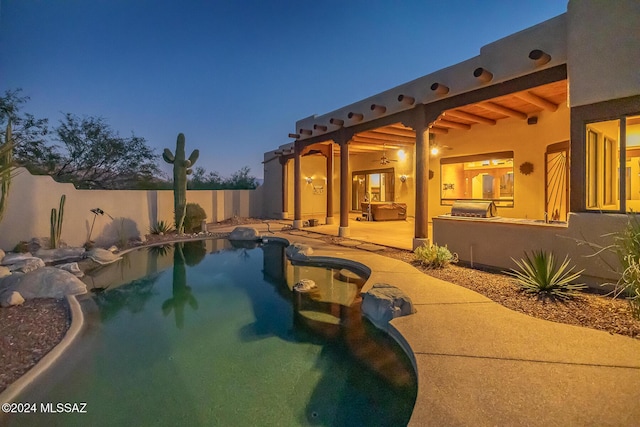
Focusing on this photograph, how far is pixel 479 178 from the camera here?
41.4 feet

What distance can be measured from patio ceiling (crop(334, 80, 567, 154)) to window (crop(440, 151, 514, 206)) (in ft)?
4.00

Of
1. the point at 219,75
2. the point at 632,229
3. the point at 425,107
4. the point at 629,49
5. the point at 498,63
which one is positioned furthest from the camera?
the point at 219,75

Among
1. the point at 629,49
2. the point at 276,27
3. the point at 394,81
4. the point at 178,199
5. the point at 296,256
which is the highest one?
the point at 394,81

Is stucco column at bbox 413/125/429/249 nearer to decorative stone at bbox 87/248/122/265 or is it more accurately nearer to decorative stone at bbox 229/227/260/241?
decorative stone at bbox 229/227/260/241

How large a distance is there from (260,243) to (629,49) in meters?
10.1

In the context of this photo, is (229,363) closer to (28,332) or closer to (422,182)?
(28,332)

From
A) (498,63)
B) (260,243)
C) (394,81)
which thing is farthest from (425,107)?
(394,81)

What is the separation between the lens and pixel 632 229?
389 cm

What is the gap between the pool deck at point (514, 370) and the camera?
2264 mm

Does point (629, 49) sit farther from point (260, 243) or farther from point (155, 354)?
point (260, 243)

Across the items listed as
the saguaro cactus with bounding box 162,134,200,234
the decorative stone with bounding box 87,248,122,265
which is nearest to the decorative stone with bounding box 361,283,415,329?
the decorative stone with bounding box 87,248,122,265

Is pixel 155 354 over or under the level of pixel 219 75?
under

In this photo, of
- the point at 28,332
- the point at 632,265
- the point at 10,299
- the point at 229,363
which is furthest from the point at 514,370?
the point at 10,299

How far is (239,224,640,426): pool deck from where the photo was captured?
7.43 feet
